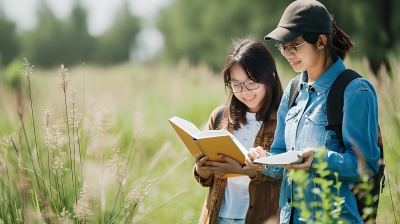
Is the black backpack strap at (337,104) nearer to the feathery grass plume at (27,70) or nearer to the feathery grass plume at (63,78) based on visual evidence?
the feathery grass plume at (63,78)

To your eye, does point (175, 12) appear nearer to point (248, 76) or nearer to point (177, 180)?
point (177, 180)

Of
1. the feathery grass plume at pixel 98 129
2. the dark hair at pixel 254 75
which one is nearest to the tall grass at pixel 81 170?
the feathery grass plume at pixel 98 129

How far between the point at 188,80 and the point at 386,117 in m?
5.66

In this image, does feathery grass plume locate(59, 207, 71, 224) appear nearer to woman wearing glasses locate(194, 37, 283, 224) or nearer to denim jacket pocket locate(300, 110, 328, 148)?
woman wearing glasses locate(194, 37, 283, 224)

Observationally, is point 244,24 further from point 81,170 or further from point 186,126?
point 186,126

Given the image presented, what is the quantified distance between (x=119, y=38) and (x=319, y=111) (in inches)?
1386

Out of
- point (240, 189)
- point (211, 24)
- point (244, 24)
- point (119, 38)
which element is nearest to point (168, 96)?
point (240, 189)

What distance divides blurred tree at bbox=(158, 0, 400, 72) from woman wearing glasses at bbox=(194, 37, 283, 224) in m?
0.18

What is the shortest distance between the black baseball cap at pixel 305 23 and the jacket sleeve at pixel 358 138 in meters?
0.29

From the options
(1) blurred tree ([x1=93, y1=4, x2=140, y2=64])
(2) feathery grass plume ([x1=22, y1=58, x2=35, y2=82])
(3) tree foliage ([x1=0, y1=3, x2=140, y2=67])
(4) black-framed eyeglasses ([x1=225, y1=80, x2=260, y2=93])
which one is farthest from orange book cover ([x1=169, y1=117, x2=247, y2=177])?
(1) blurred tree ([x1=93, y1=4, x2=140, y2=64])

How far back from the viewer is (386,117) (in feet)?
9.68

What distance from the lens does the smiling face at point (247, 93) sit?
2.18m

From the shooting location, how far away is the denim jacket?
4.70 ft

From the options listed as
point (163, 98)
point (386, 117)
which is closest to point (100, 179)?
point (386, 117)
